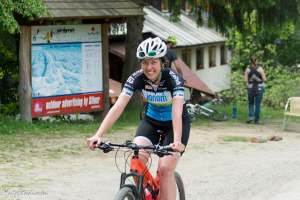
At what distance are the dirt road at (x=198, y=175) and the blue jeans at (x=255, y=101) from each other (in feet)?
17.7

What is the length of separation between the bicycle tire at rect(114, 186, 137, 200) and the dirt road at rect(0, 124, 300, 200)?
2.87 metres

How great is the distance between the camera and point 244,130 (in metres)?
18.5

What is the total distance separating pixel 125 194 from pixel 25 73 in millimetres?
11256

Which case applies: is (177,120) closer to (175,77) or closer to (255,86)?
(175,77)

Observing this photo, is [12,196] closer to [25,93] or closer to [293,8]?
[25,93]

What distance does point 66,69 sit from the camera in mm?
17734

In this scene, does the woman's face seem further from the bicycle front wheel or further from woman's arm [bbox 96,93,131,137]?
the bicycle front wheel

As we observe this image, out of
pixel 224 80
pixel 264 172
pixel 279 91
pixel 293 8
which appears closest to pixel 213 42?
pixel 224 80

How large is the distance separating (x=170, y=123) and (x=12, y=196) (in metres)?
2.85

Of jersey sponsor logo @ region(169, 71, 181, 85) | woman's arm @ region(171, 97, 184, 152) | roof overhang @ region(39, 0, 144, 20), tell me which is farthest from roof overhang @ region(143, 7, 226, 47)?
woman's arm @ region(171, 97, 184, 152)

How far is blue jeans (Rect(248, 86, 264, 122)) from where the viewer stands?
67.6 ft

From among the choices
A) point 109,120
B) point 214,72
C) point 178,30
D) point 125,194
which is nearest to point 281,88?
point 178,30

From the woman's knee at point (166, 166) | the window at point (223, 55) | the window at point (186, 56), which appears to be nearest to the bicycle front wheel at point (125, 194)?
the woman's knee at point (166, 166)

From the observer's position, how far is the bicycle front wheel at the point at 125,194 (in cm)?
593
